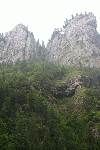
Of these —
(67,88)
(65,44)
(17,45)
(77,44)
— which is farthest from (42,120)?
(17,45)

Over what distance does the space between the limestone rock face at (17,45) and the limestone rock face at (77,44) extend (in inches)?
768

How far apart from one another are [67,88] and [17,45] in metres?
68.4

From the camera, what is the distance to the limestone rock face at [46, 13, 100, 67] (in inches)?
3059

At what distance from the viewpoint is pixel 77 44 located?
281ft

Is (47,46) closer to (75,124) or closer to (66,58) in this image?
(66,58)

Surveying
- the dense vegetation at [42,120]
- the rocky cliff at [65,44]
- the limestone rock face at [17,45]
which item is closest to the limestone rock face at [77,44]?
the rocky cliff at [65,44]

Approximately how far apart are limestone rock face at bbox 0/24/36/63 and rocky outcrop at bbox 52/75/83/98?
157 ft

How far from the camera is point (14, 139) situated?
61.4ft

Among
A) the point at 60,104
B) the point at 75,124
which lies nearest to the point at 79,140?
the point at 75,124

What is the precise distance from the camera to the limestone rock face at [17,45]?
290 ft

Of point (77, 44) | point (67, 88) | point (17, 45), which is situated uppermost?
point (17, 45)

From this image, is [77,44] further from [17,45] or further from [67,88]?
[17,45]

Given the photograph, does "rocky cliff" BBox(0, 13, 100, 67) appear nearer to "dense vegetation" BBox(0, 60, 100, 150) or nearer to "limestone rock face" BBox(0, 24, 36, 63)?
"limestone rock face" BBox(0, 24, 36, 63)

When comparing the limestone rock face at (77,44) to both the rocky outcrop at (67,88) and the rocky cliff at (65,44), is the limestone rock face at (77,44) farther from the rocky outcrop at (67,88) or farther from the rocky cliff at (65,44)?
the rocky outcrop at (67,88)
